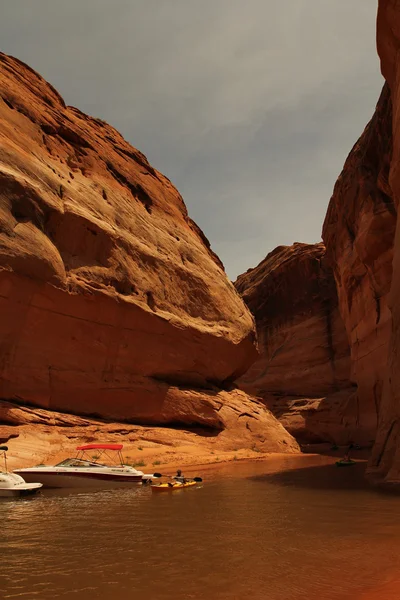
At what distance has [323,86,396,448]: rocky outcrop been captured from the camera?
31078 mm

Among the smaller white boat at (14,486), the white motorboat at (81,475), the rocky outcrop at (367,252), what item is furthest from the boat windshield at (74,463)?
the rocky outcrop at (367,252)

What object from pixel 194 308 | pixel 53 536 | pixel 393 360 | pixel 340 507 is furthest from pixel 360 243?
pixel 53 536

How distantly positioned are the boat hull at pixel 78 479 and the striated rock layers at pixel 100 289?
16.1 feet

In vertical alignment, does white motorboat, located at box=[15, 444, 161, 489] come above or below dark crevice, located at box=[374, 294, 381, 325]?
below

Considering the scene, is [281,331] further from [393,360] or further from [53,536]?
[53,536]

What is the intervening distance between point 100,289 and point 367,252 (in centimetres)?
1946

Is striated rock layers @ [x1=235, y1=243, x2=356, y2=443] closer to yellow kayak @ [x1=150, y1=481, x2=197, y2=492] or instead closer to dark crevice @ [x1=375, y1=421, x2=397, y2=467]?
dark crevice @ [x1=375, y1=421, x2=397, y2=467]

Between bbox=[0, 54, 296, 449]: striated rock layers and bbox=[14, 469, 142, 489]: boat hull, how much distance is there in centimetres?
492

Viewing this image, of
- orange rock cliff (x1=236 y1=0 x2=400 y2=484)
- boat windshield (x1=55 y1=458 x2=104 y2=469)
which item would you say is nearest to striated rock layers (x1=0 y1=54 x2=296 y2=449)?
boat windshield (x1=55 y1=458 x2=104 y2=469)

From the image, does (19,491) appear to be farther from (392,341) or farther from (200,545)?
(392,341)

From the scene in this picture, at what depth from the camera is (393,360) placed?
643 inches

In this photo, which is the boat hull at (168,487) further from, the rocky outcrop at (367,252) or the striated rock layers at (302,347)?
the striated rock layers at (302,347)

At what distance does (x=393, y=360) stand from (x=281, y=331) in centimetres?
3718

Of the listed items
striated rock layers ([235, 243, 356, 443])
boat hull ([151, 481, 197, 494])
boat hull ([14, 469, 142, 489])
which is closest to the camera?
boat hull ([151, 481, 197, 494])
